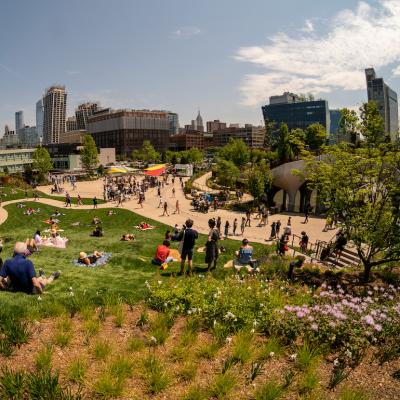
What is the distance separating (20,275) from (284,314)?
624cm

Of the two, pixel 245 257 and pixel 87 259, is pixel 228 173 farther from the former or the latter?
pixel 87 259

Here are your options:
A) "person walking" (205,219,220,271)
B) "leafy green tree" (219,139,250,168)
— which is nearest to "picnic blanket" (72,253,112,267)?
"person walking" (205,219,220,271)

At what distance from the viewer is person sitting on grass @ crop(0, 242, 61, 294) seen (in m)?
8.14

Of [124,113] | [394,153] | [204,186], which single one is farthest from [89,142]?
[124,113]

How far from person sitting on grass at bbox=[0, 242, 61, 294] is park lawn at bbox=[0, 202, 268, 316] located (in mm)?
283

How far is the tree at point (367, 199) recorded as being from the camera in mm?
10672

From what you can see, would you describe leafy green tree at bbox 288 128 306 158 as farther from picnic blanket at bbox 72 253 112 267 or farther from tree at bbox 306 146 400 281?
picnic blanket at bbox 72 253 112 267

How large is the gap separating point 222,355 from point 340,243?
13.3 metres

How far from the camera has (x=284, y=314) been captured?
7109 mm

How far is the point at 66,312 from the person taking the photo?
7219mm

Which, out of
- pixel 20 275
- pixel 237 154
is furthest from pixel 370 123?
pixel 237 154

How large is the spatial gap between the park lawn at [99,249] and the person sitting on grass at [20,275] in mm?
283

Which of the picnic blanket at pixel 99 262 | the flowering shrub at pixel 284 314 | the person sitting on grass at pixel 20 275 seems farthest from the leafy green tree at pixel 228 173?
the person sitting on grass at pixel 20 275

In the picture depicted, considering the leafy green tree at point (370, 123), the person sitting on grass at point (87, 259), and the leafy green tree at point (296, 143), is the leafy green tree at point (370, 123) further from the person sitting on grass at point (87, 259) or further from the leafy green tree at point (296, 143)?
the person sitting on grass at point (87, 259)
